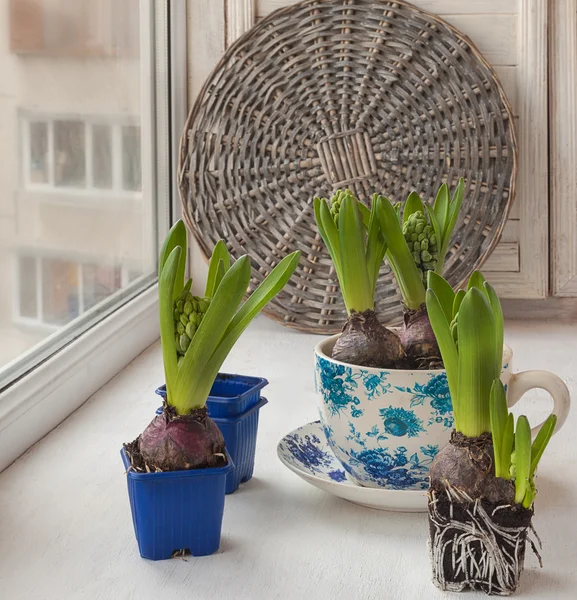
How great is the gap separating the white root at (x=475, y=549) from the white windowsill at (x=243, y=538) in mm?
18

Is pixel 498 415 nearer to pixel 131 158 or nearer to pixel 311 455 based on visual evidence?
pixel 311 455

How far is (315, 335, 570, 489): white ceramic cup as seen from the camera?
63cm

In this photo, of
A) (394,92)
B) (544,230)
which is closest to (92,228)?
(394,92)

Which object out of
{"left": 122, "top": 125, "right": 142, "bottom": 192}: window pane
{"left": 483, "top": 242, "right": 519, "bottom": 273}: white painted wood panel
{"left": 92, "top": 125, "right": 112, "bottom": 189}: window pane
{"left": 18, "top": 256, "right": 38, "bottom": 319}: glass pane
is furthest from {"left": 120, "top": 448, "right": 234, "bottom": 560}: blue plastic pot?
{"left": 483, "top": 242, "right": 519, "bottom": 273}: white painted wood panel

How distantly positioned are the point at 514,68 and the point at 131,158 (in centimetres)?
62

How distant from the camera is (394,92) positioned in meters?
1.30

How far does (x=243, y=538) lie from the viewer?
64 centimetres

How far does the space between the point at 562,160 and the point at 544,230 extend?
0.37 ft

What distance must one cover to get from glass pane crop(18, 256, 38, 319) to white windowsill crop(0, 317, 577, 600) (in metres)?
0.13

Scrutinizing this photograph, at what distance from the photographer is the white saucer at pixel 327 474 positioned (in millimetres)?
646

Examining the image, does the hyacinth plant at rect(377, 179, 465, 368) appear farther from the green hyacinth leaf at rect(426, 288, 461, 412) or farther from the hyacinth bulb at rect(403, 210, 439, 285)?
the green hyacinth leaf at rect(426, 288, 461, 412)

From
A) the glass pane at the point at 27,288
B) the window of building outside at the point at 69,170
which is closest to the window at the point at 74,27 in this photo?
the window of building outside at the point at 69,170

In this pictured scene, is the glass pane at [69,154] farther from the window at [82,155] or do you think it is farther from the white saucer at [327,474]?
the white saucer at [327,474]

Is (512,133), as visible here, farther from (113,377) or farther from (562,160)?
(113,377)
